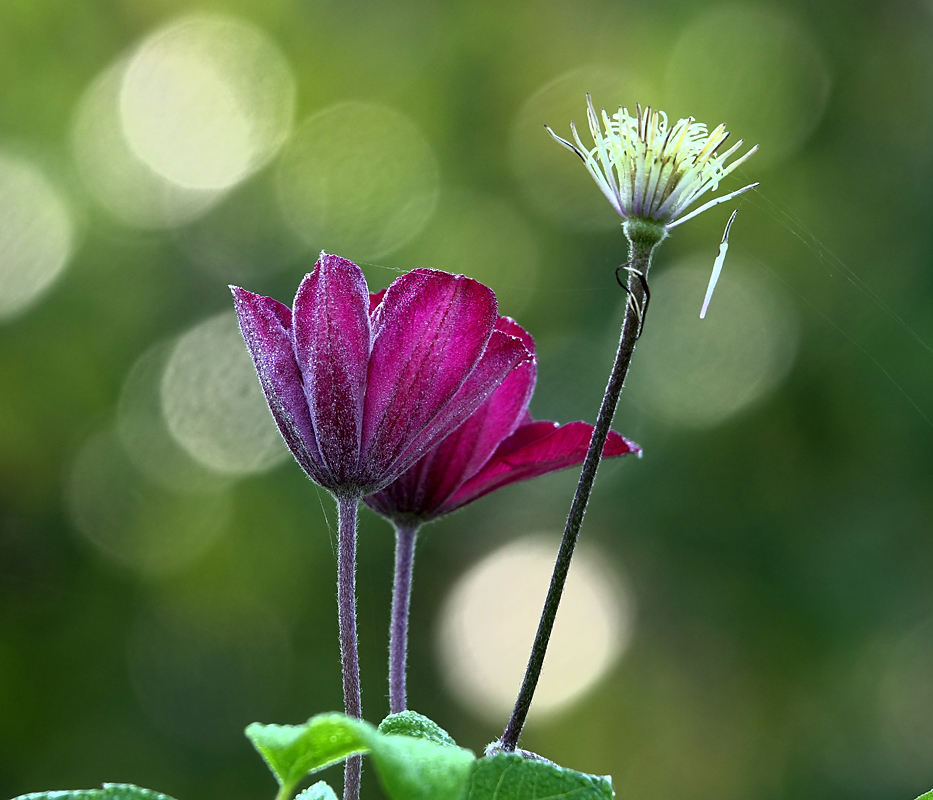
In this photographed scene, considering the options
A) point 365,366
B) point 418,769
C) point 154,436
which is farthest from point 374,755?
point 154,436

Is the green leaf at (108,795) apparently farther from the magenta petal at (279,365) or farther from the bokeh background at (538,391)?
the bokeh background at (538,391)

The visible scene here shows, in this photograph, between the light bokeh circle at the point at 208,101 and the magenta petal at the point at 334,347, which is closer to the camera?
the magenta petal at the point at 334,347

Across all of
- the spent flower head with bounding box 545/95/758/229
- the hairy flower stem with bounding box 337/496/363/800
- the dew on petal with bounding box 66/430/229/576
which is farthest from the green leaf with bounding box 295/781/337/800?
the dew on petal with bounding box 66/430/229/576

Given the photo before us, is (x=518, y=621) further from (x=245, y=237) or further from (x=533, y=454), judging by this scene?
(x=533, y=454)

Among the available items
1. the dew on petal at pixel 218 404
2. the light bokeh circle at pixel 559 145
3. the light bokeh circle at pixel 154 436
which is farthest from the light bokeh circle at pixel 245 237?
the light bokeh circle at pixel 559 145

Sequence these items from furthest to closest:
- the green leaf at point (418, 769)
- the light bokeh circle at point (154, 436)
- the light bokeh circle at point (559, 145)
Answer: the light bokeh circle at point (559, 145) < the light bokeh circle at point (154, 436) < the green leaf at point (418, 769)

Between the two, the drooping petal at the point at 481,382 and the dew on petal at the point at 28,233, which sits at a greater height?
the dew on petal at the point at 28,233

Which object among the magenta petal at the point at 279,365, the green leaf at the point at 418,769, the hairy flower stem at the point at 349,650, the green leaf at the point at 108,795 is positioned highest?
the magenta petal at the point at 279,365

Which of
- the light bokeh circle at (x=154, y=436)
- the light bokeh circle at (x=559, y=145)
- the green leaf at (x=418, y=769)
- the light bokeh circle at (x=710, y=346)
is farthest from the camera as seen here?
the light bokeh circle at (x=559, y=145)
